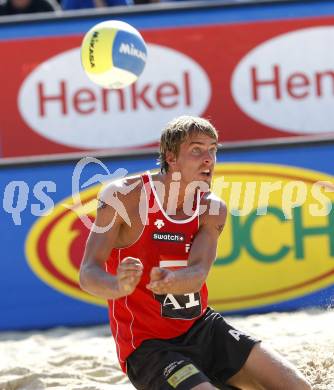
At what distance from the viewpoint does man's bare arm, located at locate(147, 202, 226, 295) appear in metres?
3.31

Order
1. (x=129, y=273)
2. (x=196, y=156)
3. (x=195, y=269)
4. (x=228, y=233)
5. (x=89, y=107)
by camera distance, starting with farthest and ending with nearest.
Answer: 1. (x=89, y=107)
2. (x=228, y=233)
3. (x=196, y=156)
4. (x=195, y=269)
5. (x=129, y=273)

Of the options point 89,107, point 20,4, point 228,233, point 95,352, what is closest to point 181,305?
point 95,352

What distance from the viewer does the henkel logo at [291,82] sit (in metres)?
7.37

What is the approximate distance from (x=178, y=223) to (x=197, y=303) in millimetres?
342

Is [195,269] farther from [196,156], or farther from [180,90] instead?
[180,90]

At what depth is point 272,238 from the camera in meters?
6.57

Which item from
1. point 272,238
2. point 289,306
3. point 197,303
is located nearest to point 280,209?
point 272,238

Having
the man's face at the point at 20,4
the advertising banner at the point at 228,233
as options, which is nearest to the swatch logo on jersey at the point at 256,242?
the advertising banner at the point at 228,233

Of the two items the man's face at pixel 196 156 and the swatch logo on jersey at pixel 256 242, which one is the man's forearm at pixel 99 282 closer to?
the man's face at pixel 196 156

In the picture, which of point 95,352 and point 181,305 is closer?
point 181,305

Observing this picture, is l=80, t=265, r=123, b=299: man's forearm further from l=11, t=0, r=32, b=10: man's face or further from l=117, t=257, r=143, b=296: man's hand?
l=11, t=0, r=32, b=10: man's face

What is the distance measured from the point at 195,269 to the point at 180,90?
394cm

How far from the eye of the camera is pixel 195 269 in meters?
3.56

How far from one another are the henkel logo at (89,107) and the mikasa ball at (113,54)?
1.53 meters
